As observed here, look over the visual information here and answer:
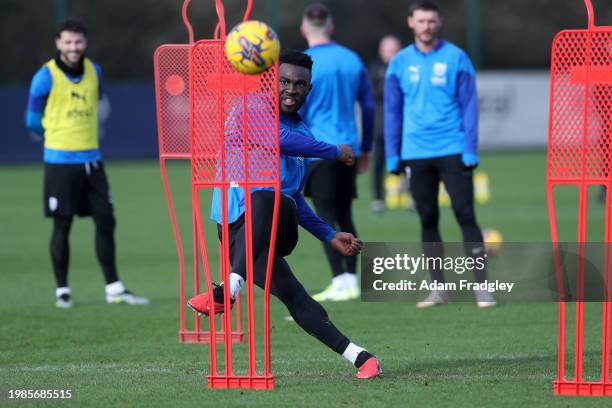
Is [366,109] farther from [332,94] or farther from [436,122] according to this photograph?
[436,122]

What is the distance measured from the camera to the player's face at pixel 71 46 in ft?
32.3

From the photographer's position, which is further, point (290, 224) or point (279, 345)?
point (279, 345)

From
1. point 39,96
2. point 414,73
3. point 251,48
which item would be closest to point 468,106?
point 414,73

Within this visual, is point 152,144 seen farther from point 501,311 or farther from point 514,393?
point 514,393

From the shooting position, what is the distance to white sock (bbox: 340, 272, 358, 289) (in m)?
10.1

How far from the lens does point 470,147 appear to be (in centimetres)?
929

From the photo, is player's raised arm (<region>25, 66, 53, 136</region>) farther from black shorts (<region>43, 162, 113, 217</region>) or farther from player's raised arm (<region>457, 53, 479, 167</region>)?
player's raised arm (<region>457, 53, 479, 167</region>)

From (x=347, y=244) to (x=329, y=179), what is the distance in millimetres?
3476

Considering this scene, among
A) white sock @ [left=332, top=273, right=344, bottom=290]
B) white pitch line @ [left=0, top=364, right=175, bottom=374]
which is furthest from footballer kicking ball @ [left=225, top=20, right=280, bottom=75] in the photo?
white sock @ [left=332, top=273, right=344, bottom=290]

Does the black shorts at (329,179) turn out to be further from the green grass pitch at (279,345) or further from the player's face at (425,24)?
the player's face at (425,24)

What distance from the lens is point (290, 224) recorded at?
643cm

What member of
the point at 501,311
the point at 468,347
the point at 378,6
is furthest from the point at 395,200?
the point at 378,6

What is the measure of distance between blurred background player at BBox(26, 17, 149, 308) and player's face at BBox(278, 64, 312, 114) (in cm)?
396

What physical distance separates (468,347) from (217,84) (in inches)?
110
